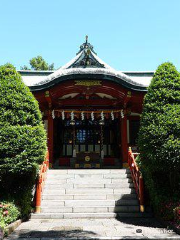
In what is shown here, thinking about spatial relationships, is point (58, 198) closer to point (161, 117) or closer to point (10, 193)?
point (10, 193)

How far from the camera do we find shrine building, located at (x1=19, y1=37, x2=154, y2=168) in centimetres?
1289

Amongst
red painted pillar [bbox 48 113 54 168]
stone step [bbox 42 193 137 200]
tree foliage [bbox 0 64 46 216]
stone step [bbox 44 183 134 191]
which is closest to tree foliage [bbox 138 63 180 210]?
stone step [bbox 42 193 137 200]

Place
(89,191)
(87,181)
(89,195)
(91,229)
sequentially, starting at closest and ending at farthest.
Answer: (91,229) < (89,195) < (89,191) < (87,181)

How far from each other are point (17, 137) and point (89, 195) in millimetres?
3767

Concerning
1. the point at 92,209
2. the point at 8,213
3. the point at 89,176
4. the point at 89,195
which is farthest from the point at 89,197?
the point at 8,213

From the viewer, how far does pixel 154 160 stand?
771cm

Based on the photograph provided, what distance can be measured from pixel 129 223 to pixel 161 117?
139 inches

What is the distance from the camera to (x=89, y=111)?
1428 centimetres

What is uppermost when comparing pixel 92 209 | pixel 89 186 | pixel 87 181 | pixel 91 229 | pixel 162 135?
pixel 162 135

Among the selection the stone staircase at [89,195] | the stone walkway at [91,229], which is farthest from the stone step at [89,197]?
the stone walkway at [91,229]

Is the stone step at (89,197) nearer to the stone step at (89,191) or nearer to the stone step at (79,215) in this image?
the stone step at (89,191)

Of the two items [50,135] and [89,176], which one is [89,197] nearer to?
[89,176]

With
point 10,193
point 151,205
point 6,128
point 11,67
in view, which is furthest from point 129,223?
point 11,67

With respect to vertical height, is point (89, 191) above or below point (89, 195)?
above
